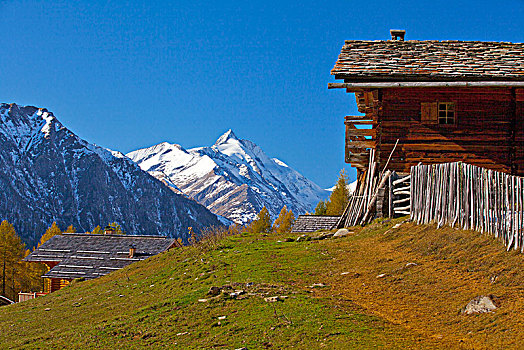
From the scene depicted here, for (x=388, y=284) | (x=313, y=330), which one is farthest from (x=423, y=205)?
(x=313, y=330)

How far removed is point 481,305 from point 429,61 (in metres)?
14.6

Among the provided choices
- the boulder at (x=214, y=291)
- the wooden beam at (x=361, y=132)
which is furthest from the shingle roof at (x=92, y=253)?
the boulder at (x=214, y=291)

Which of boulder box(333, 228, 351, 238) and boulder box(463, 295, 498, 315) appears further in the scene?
boulder box(333, 228, 351, 238)

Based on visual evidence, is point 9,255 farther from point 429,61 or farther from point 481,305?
→ point 481,305

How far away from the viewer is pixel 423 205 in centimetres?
1658

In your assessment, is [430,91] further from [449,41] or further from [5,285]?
[5,285]

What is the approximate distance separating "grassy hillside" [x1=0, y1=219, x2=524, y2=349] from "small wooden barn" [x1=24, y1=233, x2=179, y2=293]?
21.9 meters

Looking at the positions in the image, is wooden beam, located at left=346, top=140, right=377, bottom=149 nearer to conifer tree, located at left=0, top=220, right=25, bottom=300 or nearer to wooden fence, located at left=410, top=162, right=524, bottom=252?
wooden fence, located at left=410, top=162, right=524, bottom=252

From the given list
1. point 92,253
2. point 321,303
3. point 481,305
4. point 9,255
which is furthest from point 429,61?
point 9,255

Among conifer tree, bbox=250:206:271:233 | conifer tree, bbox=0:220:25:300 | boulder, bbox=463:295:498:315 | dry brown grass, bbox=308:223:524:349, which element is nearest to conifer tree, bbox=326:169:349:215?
conifer tree, bbox=250:206:271:233

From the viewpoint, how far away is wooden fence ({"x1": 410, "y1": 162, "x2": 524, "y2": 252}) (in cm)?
1123

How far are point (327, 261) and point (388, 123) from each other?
341 inches

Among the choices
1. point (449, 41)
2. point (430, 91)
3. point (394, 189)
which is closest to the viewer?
point (394, 189)

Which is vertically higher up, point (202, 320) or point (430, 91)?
point (430, 91)
